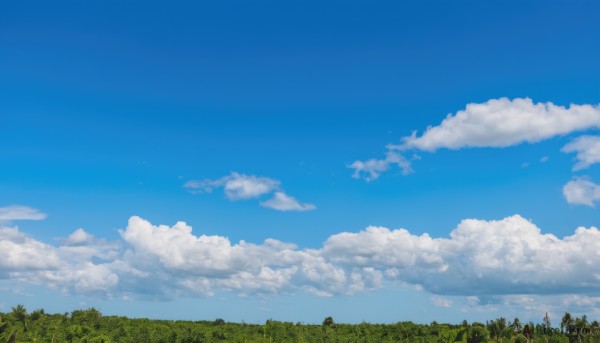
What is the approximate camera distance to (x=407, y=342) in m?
81.7

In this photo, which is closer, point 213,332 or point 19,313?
point 213,332

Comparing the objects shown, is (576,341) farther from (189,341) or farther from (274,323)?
(189,341)

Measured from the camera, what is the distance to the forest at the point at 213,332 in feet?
237

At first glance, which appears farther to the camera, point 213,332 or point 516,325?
point 516,325

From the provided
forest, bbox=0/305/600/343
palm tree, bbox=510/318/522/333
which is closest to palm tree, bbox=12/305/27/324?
forest, bbox=0/305/600/343

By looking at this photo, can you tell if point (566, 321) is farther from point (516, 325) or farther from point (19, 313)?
point (19, 313)

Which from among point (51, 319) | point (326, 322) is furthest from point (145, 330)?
point (326, 322)

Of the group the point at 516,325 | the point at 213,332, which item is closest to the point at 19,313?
the point at 213,332

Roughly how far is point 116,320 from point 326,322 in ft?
197

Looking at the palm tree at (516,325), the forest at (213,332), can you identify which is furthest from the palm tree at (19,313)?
the palm tree at (516,325)

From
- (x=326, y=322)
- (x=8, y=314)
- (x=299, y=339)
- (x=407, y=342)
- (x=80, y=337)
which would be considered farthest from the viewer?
(x=326, y=322)

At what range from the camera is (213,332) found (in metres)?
78.6

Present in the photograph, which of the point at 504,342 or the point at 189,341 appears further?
the point at 504,342

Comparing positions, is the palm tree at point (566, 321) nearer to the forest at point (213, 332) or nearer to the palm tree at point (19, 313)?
the forest at point (213, 332)
